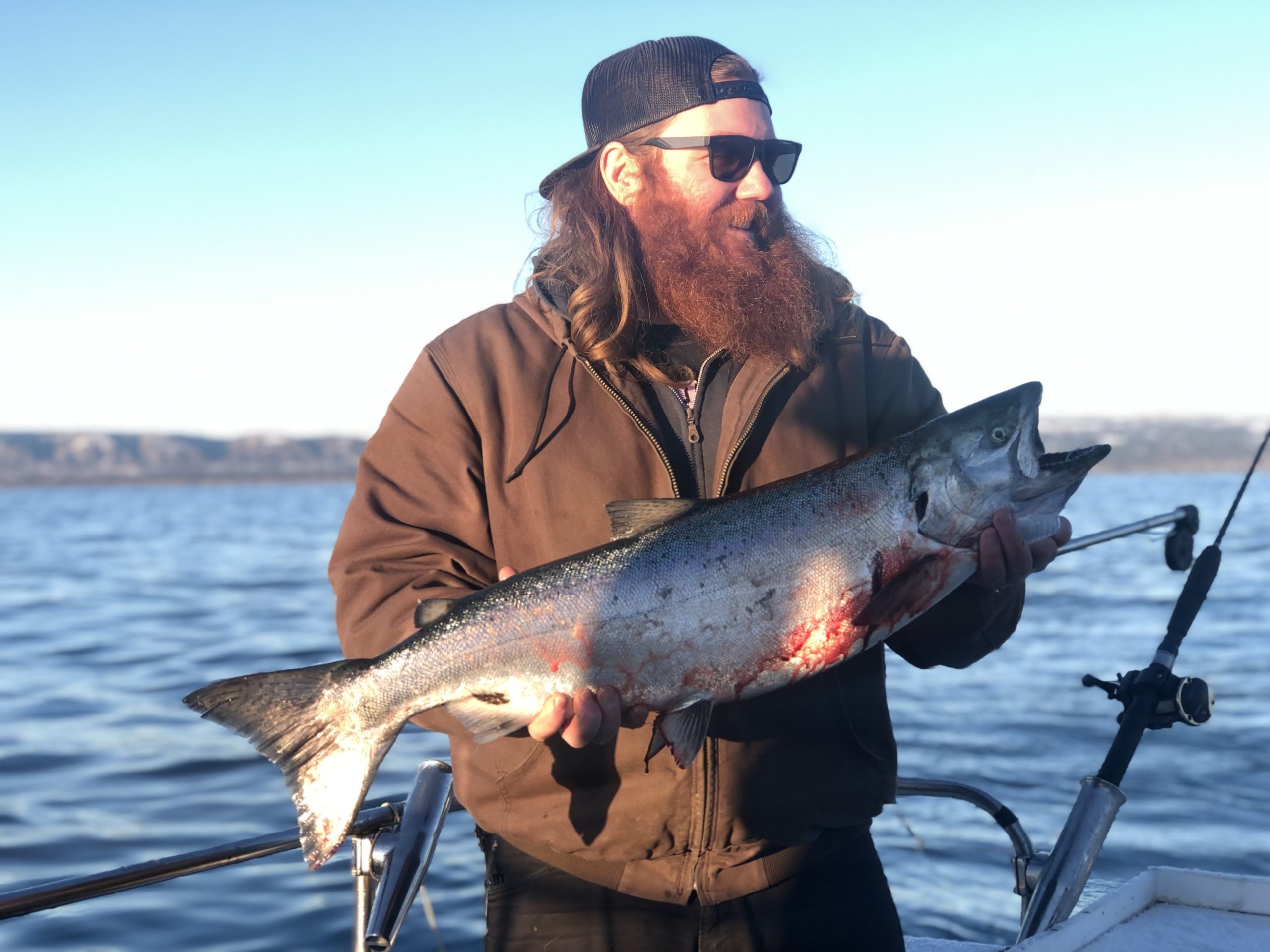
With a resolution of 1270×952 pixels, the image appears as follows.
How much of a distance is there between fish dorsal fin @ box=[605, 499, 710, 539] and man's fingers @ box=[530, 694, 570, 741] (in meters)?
0.42

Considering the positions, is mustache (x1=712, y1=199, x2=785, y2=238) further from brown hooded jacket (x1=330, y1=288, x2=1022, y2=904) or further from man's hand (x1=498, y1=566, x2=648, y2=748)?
man's hand (x1=498, y1=566, x2=648, y2=748)

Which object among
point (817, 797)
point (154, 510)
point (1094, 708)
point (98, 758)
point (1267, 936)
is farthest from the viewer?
point (154, 510)

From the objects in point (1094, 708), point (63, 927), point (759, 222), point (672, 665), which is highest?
point (759, 222)

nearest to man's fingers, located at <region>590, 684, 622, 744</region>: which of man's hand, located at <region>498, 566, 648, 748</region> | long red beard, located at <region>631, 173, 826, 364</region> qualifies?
man's hand, located at <region>498, 566, 648, 748</region>

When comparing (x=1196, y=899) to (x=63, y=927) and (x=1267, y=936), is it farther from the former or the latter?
(x=63, y=927)

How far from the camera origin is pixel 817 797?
2.70 metres

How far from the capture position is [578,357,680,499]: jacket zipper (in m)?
2.82

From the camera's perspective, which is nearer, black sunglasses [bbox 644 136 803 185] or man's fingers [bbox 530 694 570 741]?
man's fingers [bbox 530 694 570 741]

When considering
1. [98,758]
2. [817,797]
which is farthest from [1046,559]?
[98,758]

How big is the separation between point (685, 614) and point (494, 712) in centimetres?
51

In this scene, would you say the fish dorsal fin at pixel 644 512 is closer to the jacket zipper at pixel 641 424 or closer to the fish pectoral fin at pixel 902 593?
the jacket zipper at pixel 641 424

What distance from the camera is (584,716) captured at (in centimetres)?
247

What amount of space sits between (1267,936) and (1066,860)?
80 centimetres

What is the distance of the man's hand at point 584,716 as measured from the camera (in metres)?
2.47
